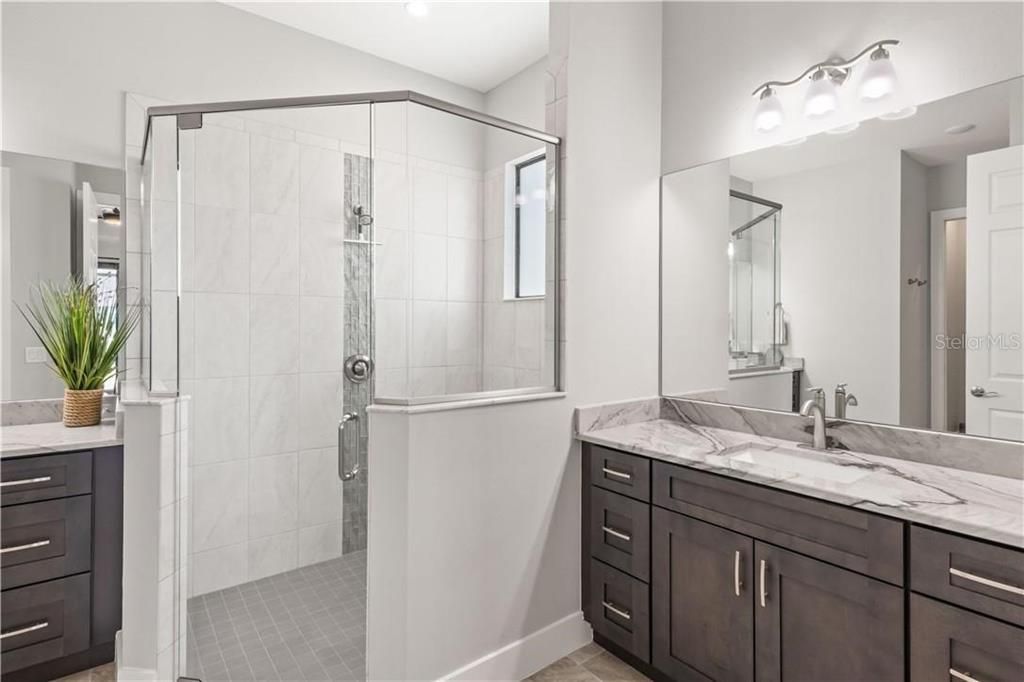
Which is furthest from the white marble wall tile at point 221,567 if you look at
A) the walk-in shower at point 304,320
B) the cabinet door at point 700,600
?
the cabinet door at point 700,600

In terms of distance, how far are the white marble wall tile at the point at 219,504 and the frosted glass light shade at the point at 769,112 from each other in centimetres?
240

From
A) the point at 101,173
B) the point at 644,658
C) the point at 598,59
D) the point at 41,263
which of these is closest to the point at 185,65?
the point at 101,173

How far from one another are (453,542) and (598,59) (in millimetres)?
2047

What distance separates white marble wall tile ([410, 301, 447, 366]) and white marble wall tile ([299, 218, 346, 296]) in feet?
0.92

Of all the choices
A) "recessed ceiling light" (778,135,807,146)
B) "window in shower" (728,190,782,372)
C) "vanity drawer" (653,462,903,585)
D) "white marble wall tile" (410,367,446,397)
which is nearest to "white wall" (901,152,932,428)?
"recessed ceiling light" (778,135,807,146)

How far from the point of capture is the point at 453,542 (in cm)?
181

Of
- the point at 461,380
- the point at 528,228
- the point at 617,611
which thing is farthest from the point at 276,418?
the point at 617,611

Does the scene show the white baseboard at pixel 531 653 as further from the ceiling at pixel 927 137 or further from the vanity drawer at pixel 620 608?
the ceiling at pixel 927 137

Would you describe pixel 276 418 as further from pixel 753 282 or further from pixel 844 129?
pixel 844 129

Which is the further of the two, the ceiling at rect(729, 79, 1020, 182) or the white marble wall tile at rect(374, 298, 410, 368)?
the white marble wall tile at rect(374, 298, 410, 368)

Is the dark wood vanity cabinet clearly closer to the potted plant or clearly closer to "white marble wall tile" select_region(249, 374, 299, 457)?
"white marble wall tile" select_region(249, 374, 299, 457)

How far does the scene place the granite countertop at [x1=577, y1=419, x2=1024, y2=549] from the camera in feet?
3.99

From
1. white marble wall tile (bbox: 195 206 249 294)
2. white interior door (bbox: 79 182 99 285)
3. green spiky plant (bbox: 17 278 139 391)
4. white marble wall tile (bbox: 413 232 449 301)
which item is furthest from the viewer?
white interior door (bbox: 79 182 99 285)

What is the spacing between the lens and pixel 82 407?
2145 millimetres
